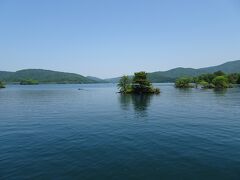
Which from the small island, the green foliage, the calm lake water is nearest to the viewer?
the calm lake water

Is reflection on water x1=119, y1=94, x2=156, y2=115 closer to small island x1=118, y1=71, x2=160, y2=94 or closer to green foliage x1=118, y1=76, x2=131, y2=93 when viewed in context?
small island x1=118, y1=71, x2=160, y2=94


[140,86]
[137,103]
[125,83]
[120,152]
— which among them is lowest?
[137,103]

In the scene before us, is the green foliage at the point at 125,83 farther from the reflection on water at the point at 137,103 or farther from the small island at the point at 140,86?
the reflection on water at the point at 137,103

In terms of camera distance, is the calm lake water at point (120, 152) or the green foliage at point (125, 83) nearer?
the calm lake water at point (120, 152)

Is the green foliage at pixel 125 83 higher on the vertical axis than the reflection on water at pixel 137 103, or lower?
higher

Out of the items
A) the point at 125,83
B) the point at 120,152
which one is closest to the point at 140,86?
the point at 125,83

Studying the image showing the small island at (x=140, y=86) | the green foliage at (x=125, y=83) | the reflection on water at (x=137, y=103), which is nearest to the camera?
the reflection on water at (x=137, y=103)

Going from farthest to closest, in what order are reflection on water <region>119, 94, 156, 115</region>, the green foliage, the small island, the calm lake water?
the green foliage, the small island, reflection on water <region>119, 94, 156, 115</region>, the calm lake water

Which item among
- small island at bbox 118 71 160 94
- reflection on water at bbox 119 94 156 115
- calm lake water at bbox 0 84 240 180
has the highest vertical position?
small island at bbox 118 71 160 94

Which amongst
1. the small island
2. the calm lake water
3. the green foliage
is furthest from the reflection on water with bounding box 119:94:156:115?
the green foliage

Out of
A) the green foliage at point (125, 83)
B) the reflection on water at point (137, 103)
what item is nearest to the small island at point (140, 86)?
the green foliage at point (125, 83)

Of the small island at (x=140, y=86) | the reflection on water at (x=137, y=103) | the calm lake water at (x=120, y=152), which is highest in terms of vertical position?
the small island at (x=140, y=86)

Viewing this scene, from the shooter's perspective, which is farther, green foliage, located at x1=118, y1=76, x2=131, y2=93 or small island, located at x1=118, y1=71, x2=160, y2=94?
green foliage, located at x1=118, y1=76, x2=131, y2=93

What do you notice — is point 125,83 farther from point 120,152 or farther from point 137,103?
point 120,152
